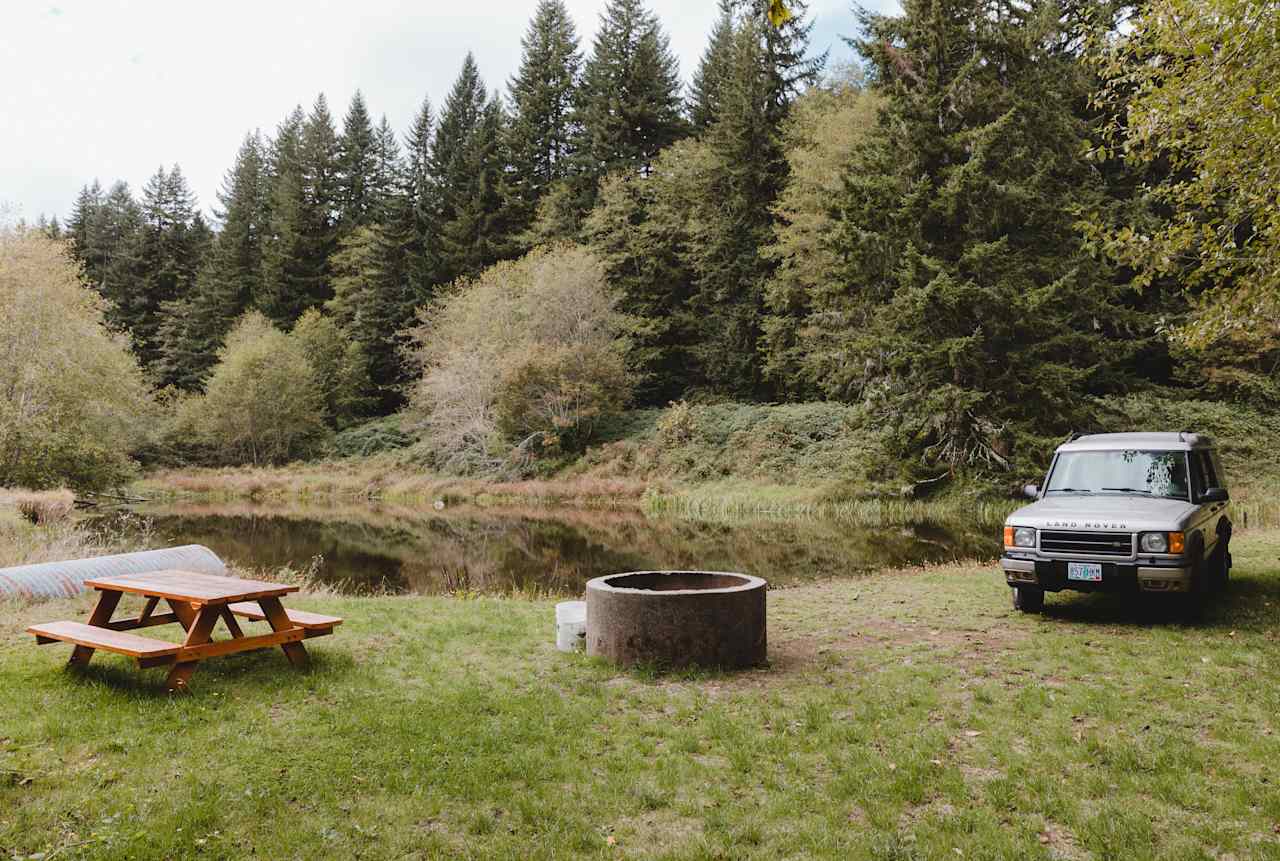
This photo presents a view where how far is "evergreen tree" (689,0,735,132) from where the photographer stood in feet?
161

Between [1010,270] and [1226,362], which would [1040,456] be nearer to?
[1010,270]

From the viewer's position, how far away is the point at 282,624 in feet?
21.2

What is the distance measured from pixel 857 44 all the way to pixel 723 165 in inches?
559

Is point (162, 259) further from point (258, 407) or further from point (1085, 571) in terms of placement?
point (1085, 571)

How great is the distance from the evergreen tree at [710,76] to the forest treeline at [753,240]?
0.25m

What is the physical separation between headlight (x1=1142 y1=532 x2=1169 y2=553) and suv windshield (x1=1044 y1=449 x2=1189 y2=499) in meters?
1.29

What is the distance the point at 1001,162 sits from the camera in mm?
24391

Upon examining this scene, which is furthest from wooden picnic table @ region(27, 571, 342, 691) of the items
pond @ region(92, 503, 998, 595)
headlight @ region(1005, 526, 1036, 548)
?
pond @ region(92, 503, 998, 595)

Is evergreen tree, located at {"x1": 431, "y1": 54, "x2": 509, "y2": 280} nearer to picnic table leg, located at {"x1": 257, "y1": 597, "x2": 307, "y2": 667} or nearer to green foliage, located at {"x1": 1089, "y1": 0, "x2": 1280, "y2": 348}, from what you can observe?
green foliage, located at {"x1": 1089, "y1": 0, "x2": 1280, "y2": 348}

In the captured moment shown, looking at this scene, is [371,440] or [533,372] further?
[371,440]

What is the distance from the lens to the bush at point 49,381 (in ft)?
75.9

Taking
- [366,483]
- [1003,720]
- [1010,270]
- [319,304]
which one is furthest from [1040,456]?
[319,304]

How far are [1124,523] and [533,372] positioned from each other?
1216 inches

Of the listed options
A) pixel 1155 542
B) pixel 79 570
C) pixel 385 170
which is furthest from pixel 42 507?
pixel 385 170
